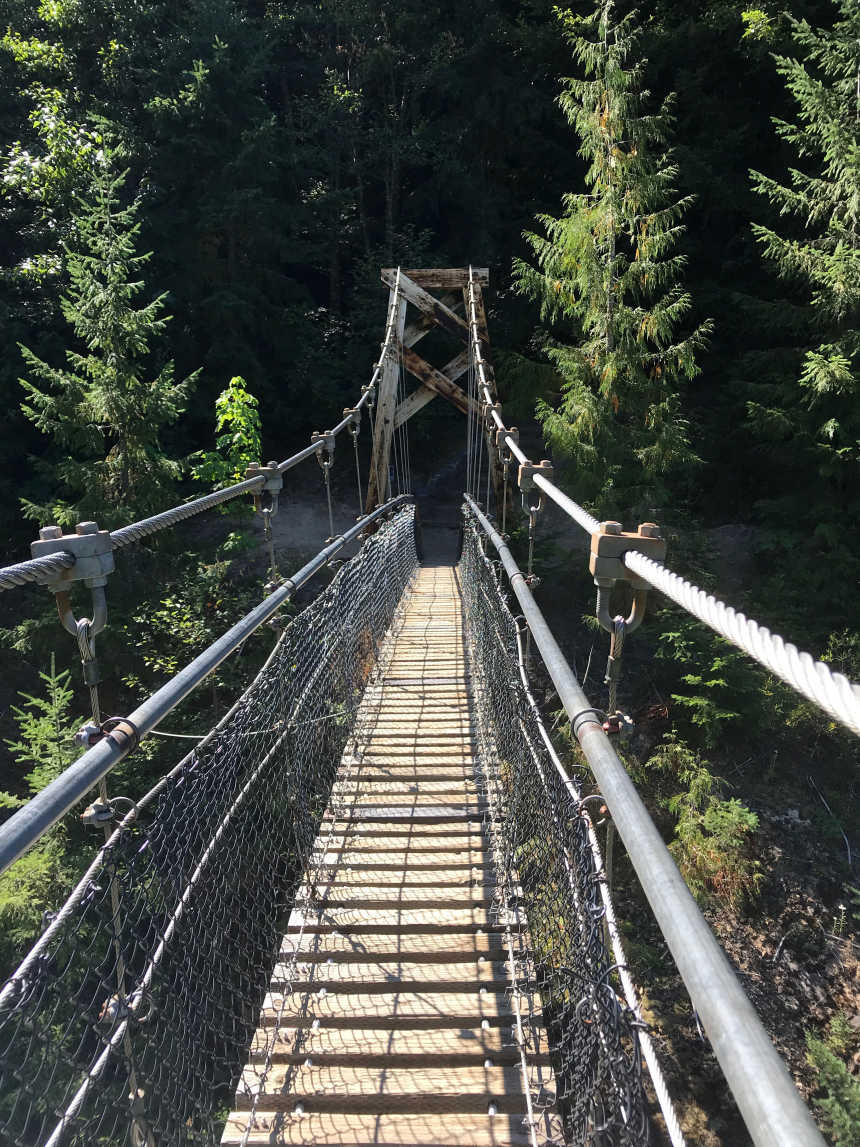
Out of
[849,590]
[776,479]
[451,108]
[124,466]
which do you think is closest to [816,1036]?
[849,590]

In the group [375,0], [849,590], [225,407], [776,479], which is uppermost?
[375,0]

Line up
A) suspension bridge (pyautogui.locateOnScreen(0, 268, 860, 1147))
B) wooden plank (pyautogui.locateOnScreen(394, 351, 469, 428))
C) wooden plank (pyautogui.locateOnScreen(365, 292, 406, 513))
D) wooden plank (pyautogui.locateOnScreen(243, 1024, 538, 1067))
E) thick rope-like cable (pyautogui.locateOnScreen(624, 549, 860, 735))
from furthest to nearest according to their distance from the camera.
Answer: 1. wooden plank (pyautogui.locateOnScreen(394, 351, 469, 428))
2. wooden plank (pyautogui.locateOnScreen(365, 292, 406, 513))
3. wooden plank (pyautogui.locateOnScreen(243, 1024, 538, 1067))
4. suspension bridge (pyautogui.locateOnScreen(0, 268, 860, 1147))
5. thick rope-like cable (pyautogui.locateOnScreen(624, 549, 860, 735))

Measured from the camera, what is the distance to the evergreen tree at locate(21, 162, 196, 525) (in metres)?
7.68

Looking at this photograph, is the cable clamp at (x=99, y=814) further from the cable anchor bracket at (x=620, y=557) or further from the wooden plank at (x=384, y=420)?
the wooden plank at (x=384, y=420)

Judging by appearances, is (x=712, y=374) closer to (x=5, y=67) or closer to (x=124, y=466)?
(x=124, y=466)

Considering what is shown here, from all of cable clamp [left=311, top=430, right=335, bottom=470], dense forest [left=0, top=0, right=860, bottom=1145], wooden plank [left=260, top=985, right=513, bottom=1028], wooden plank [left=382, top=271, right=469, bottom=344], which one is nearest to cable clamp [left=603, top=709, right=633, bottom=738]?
wooden plank [left=260, top=985, right=513, bottom=1028]

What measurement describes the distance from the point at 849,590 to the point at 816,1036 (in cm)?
386

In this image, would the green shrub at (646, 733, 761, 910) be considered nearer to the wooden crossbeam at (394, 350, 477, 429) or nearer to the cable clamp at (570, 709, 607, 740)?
the wooden crossbeam at (394, 350, 477, 429)

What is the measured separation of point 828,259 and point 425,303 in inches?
143

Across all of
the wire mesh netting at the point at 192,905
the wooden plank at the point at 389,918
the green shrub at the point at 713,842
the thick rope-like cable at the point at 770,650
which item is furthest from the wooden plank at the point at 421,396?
the thick rope-like cable at the point at 770,650

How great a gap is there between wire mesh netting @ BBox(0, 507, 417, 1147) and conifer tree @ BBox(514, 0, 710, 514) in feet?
8.66

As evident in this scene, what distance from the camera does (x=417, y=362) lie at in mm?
7727

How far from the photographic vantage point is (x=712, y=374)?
1023cm

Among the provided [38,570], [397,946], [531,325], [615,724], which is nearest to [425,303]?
[531,325]
